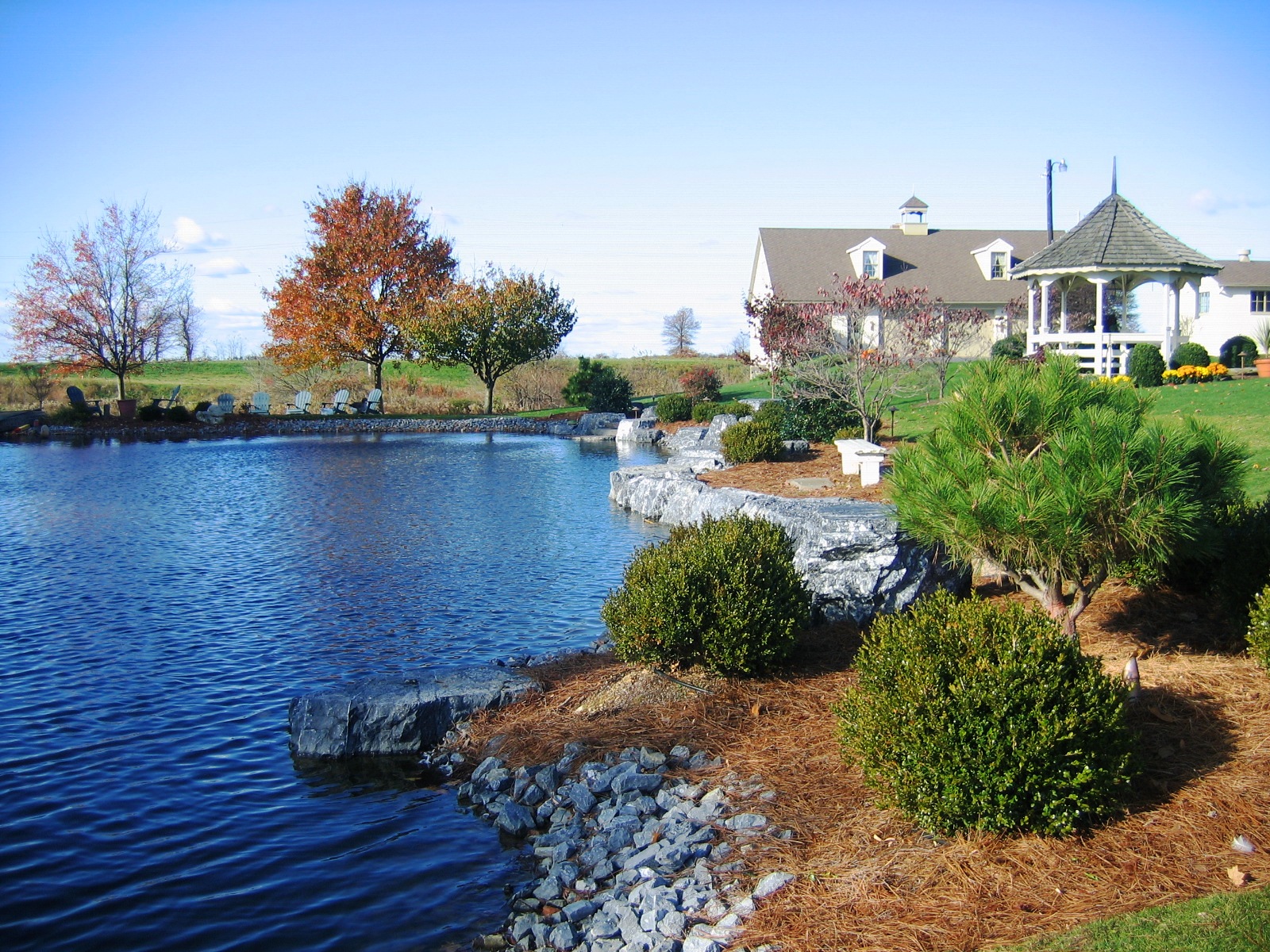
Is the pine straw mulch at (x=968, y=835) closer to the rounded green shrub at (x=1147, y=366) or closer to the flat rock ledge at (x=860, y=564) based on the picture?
the flat rock ledge at (x=860, y=564)

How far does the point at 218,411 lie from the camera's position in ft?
115

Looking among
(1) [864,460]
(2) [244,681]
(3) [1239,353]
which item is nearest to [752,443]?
(1) [864,460]

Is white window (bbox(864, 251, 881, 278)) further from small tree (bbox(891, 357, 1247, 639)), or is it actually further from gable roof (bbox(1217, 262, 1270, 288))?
small tree (bbox(891, 357, 1247, 639))

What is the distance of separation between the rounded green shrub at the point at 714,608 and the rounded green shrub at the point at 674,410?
24.2 m

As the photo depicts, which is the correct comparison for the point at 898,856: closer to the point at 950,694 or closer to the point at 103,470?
the point at 950,694

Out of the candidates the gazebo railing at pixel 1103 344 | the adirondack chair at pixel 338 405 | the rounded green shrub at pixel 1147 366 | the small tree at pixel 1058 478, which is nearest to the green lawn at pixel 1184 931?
the small tree at pixel 1058 478

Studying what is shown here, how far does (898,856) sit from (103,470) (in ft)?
74.9

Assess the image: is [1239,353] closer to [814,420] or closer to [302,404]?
[814,420]

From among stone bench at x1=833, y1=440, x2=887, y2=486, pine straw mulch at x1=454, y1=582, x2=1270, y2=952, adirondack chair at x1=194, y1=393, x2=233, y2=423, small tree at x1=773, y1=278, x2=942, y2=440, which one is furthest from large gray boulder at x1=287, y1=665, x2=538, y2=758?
adirondack chair at x1=194, y1=393, x2=233, y2=423

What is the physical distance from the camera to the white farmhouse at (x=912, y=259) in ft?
131

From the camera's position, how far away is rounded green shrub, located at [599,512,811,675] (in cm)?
655

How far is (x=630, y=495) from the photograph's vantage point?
1688 cm

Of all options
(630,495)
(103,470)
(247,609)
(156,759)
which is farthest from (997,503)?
(103,470)

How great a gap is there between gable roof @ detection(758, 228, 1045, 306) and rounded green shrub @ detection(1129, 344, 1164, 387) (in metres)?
19.1
